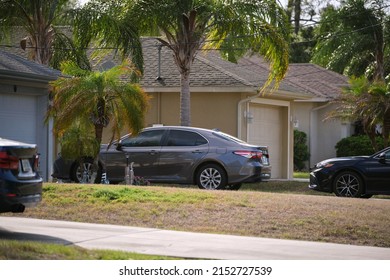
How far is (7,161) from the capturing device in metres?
11.9

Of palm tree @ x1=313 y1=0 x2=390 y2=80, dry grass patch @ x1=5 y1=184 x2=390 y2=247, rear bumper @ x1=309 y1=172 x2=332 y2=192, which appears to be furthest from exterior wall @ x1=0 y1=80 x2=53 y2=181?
palm tree @ x1=313 y1=0 x2=390 y2=80

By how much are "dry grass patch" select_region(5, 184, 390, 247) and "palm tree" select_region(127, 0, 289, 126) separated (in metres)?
7.61

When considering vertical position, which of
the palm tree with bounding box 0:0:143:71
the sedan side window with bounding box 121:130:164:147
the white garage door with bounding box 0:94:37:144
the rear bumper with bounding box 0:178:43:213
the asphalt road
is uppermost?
the palm tree with bounding box 0:0:143:71

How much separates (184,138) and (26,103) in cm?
405

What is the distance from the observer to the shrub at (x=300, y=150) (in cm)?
3559

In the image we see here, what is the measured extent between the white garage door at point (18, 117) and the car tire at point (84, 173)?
146 centimetres

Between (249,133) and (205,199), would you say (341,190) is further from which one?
(249,133)

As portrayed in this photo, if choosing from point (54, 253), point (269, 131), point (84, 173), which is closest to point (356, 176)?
point (84, 173)

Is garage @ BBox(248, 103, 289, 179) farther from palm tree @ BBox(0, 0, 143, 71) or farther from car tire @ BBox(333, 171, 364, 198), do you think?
car tire @ BBox(333, 171, 364, 198)

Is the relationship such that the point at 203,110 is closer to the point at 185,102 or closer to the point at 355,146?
the point at 185,102

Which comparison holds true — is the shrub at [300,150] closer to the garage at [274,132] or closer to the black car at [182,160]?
the garage at [274,132]

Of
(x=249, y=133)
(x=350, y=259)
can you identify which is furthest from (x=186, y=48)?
(x=350, y=259)

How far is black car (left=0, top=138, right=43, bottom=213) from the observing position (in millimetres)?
11805

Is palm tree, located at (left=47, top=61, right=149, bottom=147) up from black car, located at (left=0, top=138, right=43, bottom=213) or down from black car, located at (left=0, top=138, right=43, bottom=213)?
up
